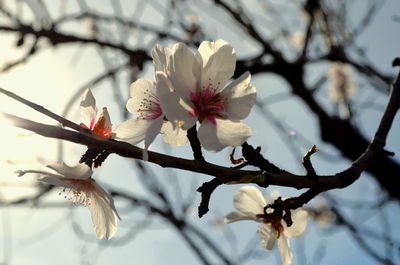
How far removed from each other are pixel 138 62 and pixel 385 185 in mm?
2214

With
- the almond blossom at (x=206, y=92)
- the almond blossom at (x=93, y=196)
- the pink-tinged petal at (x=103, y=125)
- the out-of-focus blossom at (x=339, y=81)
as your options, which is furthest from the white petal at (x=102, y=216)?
the out-of-focus blossom at (x=339, y=81)

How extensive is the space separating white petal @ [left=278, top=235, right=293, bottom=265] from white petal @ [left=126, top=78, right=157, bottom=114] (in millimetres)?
485

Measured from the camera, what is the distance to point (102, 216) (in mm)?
924

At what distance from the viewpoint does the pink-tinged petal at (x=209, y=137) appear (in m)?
0.77

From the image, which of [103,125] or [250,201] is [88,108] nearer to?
[103,125]

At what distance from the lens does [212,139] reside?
782 millimetres

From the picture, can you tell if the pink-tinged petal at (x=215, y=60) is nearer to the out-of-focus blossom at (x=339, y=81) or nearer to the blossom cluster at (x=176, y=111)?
the blossom cluster at (x=176, y=111)

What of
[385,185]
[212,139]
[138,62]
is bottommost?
[385,185]

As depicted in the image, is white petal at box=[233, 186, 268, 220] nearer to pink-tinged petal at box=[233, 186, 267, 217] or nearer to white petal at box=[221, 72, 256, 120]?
pink-tinged petal at box=[233, 186, 267, 217]

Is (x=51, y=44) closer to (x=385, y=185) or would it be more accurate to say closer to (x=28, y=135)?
(x=28, y=135)

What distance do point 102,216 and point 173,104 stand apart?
1.05ft

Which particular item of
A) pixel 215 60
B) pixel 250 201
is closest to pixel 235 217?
pixel 250 201

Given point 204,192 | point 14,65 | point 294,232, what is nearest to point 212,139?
point 204,192

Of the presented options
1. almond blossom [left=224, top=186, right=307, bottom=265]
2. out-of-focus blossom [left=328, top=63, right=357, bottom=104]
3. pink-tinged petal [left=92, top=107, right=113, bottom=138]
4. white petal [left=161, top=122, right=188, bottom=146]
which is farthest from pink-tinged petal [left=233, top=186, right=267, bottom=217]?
out-of-focus blossom [left=328, top=63, right=357, bottom=104]
